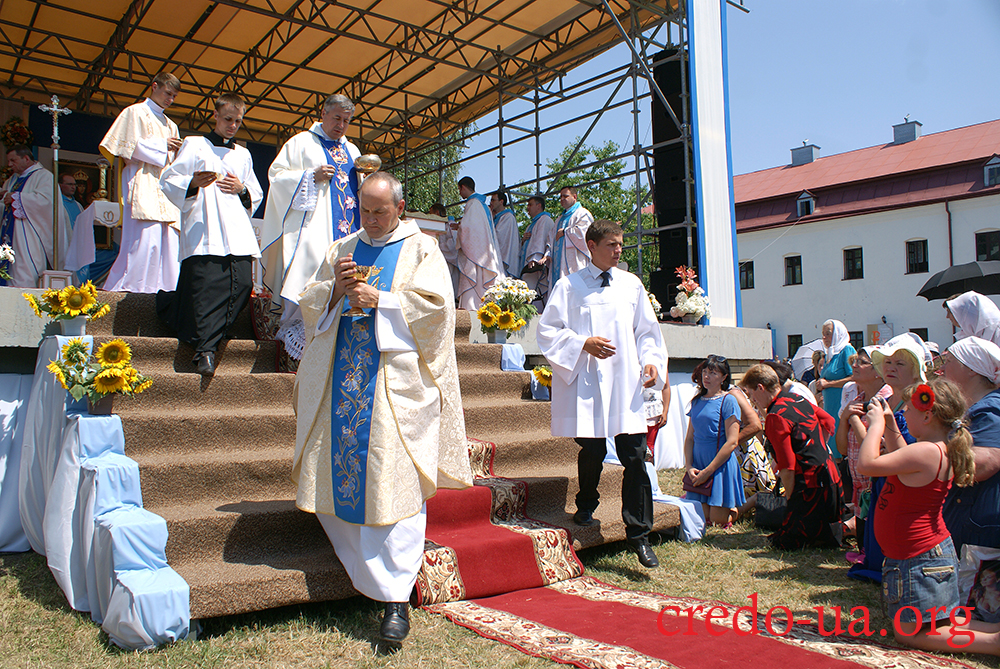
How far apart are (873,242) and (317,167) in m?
27.7

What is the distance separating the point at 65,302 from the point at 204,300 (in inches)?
30.9

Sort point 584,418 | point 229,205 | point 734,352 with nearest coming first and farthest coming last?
1. point 584,418
2. point 229,205
3. point 734,352

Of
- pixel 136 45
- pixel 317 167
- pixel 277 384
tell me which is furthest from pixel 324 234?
pixel 136 45

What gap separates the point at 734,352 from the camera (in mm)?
9312

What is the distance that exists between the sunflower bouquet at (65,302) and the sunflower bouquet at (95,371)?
44cm

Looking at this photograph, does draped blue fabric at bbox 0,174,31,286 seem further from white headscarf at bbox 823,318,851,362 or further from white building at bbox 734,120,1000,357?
white building at bbox 734,120,1000,357

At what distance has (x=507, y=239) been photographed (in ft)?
37.8

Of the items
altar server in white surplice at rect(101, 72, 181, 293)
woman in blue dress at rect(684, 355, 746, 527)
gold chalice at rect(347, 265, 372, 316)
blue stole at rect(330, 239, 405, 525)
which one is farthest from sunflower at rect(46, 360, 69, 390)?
woman in blue dress at rect(684, 355, 746, 527)

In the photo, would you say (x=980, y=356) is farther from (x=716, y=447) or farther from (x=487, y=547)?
(x=487, y=547)

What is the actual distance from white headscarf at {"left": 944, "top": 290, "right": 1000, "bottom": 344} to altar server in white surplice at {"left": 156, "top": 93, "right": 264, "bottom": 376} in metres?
4.80

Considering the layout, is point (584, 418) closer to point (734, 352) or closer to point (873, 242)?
point (734, 352)

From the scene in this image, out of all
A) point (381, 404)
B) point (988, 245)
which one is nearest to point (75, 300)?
point (381, 404)

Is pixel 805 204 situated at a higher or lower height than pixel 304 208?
higher

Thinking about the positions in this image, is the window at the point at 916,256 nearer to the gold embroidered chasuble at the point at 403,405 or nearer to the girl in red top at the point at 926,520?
the girl in red top at the point at 926,520
